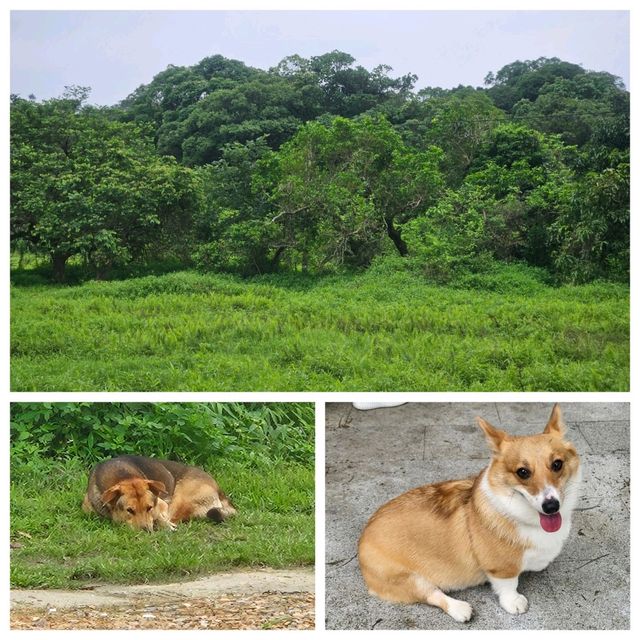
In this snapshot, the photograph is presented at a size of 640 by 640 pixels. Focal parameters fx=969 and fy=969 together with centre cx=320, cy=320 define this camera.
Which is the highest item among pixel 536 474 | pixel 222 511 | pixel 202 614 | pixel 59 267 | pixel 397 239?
pixel 397 239

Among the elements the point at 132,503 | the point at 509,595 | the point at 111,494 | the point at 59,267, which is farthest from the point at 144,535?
the point at 59,267

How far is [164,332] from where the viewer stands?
7008 millimetres

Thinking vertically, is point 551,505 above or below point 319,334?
below

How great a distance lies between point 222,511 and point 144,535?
Answer: 1.45 feet

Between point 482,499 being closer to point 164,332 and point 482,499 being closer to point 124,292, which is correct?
point 164,332

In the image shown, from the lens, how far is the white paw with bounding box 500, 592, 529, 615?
15.3 ft

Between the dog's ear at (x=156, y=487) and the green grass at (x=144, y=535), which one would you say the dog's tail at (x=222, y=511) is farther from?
the dog's ear at (x=156, y=487)

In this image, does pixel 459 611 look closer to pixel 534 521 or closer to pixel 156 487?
pixel 534 521

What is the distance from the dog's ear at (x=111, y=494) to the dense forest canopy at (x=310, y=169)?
2.78 meters

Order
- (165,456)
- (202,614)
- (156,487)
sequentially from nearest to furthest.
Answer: (202,614), (156,487), (165,456)

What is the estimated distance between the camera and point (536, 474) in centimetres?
449

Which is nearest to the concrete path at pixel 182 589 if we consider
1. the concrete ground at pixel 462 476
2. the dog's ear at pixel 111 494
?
the concrete ground at pixel 462 476

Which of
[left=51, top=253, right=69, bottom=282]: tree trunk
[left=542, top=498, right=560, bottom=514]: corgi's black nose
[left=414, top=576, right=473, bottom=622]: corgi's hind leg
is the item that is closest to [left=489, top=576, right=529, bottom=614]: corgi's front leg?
[left=414, top=576, right=473, bottom=622]: corgi's hind leg

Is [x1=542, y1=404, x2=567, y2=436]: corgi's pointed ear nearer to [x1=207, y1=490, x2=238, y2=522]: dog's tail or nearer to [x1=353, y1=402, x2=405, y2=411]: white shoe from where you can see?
[x1=353, y1=402, x2=405, y2=411]: white shoe
